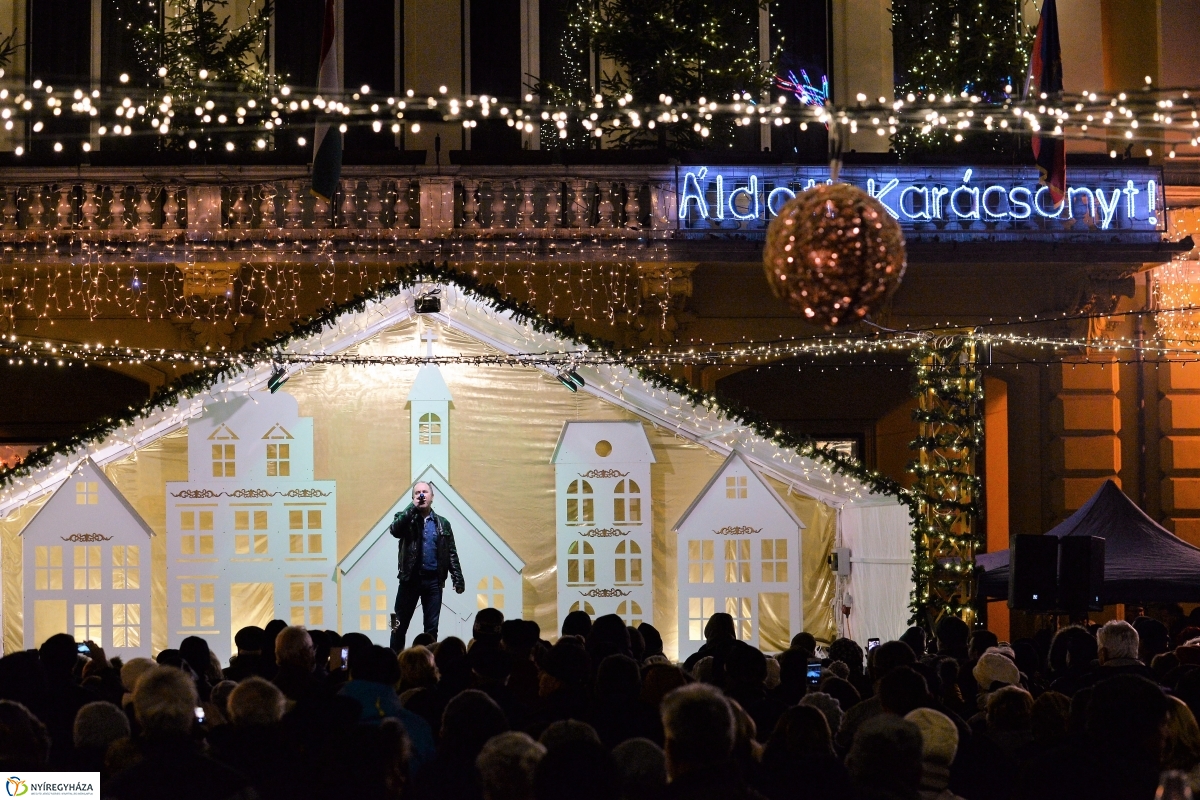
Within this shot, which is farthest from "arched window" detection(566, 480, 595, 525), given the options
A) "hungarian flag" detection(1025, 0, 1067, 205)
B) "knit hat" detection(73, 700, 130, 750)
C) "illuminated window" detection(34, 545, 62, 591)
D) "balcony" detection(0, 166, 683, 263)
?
"knit hat" detection(73, 700, 130, 750)

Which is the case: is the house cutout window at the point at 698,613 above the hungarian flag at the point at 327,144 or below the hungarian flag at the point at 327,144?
below

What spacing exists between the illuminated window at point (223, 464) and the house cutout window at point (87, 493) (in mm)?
1036

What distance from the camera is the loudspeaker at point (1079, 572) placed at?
1141 cm

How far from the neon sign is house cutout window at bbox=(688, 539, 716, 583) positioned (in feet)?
13.9

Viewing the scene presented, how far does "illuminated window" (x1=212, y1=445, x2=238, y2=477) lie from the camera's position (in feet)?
46.6

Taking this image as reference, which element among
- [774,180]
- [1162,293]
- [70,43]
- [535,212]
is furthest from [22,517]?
[1162,293]

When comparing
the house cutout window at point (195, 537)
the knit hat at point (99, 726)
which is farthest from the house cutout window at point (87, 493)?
the knit hat at point (99, 726)

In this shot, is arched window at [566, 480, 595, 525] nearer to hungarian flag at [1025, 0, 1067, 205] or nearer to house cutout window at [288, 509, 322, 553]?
house cutout window at [288, 509, 322, 553]

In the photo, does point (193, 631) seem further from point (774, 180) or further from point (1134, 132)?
point (1134, 132)

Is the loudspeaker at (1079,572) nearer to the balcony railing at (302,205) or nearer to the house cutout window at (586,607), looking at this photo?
the house cutout window at (586,607)

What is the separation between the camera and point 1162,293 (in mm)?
19156

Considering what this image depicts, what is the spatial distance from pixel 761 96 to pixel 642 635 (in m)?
9.85

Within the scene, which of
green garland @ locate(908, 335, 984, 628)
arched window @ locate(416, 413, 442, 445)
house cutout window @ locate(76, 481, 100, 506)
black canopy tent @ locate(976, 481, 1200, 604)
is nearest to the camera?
black canopy tent @ locate(976, 481, 1200, 604)

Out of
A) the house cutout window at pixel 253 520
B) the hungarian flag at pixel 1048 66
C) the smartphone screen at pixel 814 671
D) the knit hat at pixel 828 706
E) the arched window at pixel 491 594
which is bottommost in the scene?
the smartphone screen at pixel 814 671
